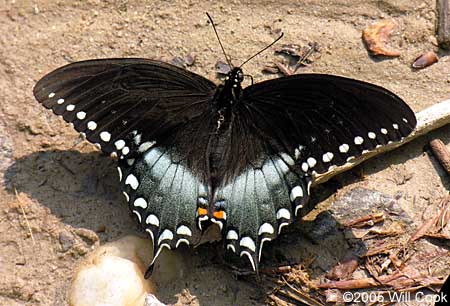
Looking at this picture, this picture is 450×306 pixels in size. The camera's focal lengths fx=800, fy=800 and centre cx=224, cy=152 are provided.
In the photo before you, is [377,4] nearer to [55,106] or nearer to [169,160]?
[169,160]

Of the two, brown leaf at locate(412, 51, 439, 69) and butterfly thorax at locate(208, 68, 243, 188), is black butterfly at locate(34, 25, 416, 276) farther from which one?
brown leaf at locate(412, 51, 439, 69)

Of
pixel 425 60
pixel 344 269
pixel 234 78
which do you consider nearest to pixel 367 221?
pixel 344 269

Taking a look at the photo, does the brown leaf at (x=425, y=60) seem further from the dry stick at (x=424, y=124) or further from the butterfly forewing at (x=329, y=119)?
the butterfly forewing at (x=329, y=119)

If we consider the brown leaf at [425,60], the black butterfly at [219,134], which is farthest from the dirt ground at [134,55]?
the black butterfly at [219,134]

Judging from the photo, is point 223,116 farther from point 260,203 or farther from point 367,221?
point 367,221

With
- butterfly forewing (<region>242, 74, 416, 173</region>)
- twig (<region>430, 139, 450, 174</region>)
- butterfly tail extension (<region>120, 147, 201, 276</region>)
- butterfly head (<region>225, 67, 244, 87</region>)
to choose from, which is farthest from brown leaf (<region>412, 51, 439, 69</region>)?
butterfly tail extension (<region>120, 147, 201, 276</region>)
